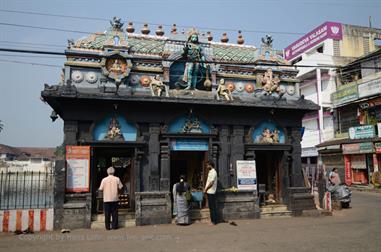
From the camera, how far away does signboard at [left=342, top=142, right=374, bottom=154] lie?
926 inches

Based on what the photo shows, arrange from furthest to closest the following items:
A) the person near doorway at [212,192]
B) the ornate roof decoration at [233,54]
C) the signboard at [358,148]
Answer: the signboard at [358,148], the ornate roof decoration at [233,54], the person near doorway at [212,192]

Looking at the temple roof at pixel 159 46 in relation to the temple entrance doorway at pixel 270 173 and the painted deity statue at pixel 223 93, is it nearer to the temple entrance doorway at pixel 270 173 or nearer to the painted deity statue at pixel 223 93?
the painted deity statue at pixel 223 93

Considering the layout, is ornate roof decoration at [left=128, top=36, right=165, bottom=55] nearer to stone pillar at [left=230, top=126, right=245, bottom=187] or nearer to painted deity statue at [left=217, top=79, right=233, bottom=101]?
painted deity statue at [left=217, top=79, right=233, bottom=101]

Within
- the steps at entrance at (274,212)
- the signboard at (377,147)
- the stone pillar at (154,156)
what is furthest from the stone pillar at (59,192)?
the signboard at (377,147)

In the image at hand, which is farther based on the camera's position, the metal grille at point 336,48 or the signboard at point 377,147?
the metal grille at point 336,48

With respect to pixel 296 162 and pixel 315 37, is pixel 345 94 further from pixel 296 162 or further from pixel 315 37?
pixel 296 162

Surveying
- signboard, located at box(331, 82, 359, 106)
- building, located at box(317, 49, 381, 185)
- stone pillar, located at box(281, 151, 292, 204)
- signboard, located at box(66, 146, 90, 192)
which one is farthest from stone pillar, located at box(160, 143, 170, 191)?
signboard, located at box(331, 82, 359, 106)

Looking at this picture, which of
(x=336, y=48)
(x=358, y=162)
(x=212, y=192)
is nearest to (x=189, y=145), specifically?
(x=212, y=192)

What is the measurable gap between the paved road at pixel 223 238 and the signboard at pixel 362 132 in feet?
51.3

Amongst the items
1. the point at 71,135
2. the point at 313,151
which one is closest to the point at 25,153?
the point at 313,151

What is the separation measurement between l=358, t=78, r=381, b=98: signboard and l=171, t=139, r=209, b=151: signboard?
61.1 ft

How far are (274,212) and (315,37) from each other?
2964cm

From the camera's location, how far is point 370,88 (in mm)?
24484

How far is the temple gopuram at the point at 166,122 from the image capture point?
33.6 feet
